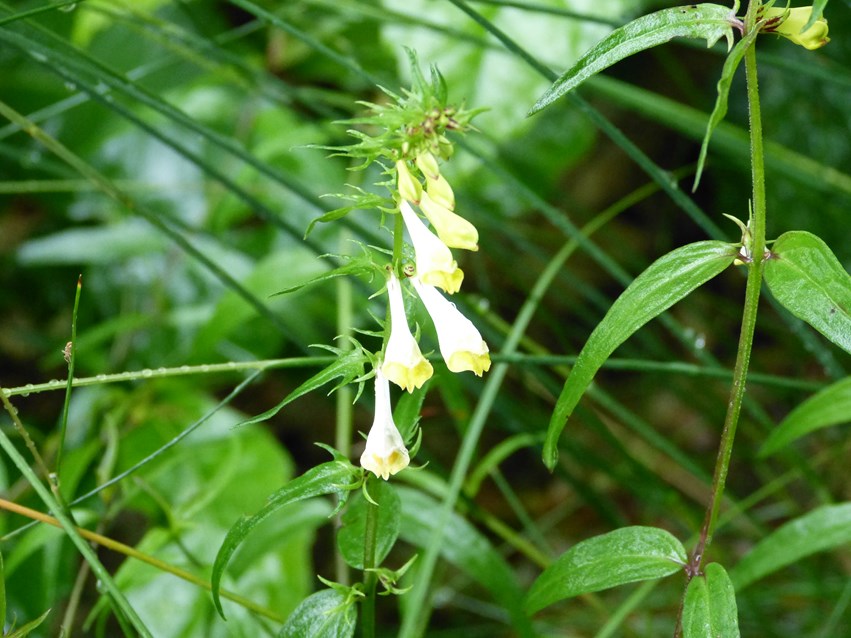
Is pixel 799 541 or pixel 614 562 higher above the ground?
pixel 799 541

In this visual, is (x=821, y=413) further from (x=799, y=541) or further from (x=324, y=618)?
(x=324, y=618)

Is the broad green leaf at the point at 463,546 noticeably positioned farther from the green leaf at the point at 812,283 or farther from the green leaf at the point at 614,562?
the green leaf at the point at 812,283

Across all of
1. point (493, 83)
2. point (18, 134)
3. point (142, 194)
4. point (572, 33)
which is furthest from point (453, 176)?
point (18, 134)

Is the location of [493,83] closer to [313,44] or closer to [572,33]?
[572,33]

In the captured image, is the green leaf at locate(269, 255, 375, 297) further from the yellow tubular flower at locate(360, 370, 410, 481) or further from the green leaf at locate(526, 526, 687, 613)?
the green leaf at locate(526, 526, 687, 613)

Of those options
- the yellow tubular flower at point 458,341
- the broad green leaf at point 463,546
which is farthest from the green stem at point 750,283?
the broad green leaf at point 463,546

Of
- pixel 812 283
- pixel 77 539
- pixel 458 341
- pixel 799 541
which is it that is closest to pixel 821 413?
pixel 799 541
